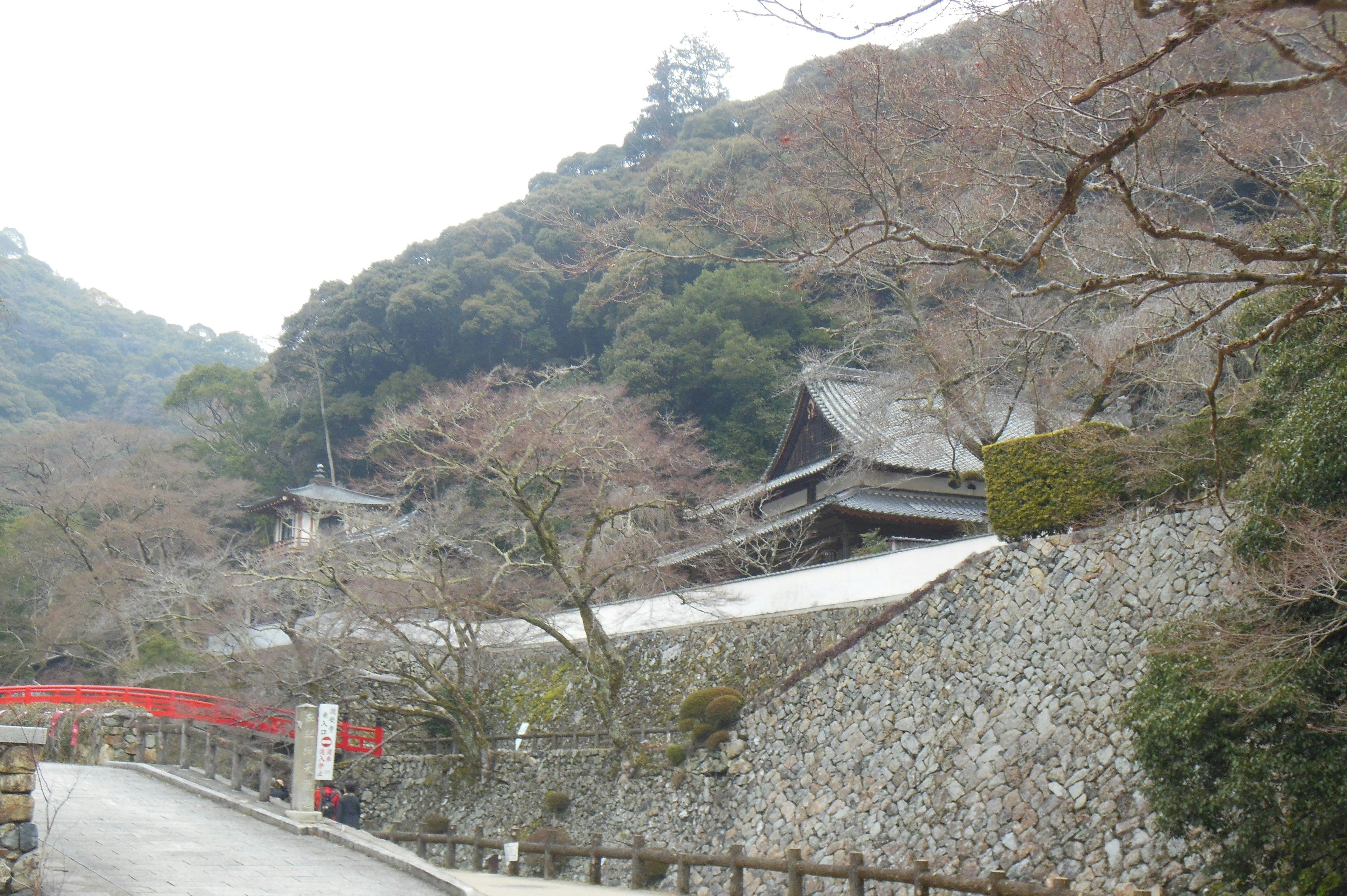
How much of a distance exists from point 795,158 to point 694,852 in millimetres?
9322

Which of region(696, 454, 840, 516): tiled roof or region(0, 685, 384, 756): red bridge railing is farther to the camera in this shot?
region(696, 454, 840, 516): tiled roof

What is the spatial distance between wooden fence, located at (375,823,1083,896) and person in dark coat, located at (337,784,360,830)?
82 centimetres

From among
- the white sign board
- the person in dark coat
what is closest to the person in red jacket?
the person in dark coat

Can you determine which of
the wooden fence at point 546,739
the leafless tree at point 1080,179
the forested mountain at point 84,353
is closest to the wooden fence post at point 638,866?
the wooden fence at point 546,739

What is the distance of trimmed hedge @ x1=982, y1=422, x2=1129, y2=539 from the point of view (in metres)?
11.4

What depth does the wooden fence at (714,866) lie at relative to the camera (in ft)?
27.1

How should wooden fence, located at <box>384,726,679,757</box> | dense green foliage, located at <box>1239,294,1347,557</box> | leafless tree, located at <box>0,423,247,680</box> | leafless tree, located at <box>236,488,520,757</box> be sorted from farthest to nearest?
1. leafless tree, located at <box>0,423,247,680</box>
2. leafless tree, located at <box>236,488,520,757</box>
3. wooden fence, located at <box>384,726,679,757</box>
4. dense green foliage, located at <box>1239,294,1347,557</box>

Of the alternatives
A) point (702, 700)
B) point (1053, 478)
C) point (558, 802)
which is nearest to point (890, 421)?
point (702, 700)

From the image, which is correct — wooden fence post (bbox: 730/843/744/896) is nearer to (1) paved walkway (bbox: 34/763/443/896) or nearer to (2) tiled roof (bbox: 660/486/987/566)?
(1) paved walkway (bbox: 34/763/443/896)

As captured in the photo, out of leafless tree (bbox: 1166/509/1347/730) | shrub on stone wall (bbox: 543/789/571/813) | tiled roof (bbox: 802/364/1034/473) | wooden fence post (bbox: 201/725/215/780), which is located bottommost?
shrub on stone wall (bbox: 543/789/571/813)

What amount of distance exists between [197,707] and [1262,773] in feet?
55.4

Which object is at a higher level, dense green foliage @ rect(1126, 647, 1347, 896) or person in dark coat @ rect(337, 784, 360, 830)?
dense green foliage @ rect(1126, 647, 1347, 896)

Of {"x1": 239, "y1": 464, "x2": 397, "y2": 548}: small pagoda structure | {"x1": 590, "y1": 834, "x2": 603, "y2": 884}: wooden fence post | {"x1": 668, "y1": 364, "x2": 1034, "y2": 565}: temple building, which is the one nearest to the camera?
{"x1": 590, "y1": 834, "x2": 603, "y2": 884}: wooden fence post

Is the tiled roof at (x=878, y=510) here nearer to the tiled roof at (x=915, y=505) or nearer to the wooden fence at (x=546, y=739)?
the tiled roof at (x=915, y=505)
